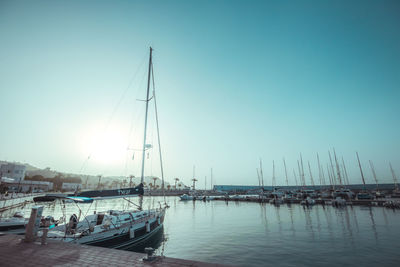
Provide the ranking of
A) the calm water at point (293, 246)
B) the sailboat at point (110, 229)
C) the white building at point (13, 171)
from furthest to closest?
the white building at point (13, 171)
the calm water at point (293, 246)
the sailboat at point (110, 229)

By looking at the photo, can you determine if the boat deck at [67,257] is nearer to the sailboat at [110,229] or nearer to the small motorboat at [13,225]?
the sailboat at [110,229]

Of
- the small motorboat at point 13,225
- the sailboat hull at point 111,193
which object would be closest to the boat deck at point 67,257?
the sailboat hull at point 111,193

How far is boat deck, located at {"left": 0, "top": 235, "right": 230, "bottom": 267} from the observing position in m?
7.59

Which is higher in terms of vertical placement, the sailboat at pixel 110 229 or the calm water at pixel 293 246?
the sailboat at pixel 110 229

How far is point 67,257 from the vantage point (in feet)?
27.5

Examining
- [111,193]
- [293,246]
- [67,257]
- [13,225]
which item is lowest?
[293,246]

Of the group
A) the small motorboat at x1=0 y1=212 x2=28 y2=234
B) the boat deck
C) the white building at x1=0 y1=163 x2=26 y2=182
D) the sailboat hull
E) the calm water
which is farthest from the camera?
the white building at x1=0 y1=163 x2=26 y2=182

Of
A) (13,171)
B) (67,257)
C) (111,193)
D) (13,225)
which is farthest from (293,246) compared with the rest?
(13,171)

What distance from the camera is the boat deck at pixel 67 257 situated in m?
7.59

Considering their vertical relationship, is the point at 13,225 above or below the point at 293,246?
above

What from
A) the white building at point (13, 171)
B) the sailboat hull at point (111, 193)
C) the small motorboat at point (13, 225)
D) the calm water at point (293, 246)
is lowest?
the calm water at point (293, 246)

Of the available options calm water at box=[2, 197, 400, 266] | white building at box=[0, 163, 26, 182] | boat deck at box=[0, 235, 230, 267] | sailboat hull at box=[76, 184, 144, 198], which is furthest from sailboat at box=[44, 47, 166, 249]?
white building at box=[0, 163, 26, 182]

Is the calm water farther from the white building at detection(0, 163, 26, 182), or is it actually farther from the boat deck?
the white building at detection(0, 163, 26, 182)

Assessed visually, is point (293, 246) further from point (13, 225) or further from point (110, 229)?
point (13, 225)
